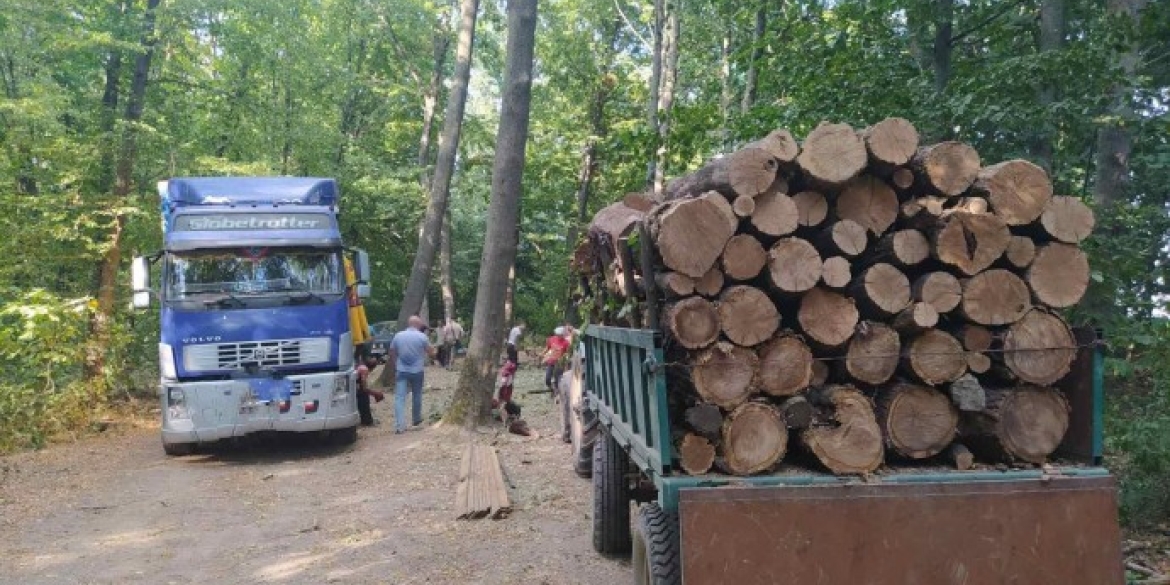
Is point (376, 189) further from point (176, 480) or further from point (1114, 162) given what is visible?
point (1114, 162)

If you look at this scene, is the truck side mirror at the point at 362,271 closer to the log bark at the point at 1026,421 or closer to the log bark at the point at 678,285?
the log bark at the point at 678,285

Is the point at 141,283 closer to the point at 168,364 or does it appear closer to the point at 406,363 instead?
the point at 168,364

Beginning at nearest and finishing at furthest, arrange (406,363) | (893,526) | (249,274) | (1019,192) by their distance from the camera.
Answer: (893,526)
(1019,192)
(249,274)
(406,363)

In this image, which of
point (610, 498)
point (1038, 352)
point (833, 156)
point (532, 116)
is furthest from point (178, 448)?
point (532, 116)

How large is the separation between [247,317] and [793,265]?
900 cm

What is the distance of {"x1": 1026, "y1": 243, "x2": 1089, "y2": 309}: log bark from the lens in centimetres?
390

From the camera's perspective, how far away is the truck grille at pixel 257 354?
10.9m

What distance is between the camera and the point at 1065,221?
3914 mm

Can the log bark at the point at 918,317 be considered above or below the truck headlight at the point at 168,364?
above

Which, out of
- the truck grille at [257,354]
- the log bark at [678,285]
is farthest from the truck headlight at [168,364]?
the log bark at [678,285]

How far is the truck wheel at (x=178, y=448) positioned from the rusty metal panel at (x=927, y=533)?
33.3 feet

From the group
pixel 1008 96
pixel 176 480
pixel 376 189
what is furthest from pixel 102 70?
pixel 1008 96

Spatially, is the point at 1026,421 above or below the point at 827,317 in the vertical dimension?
below

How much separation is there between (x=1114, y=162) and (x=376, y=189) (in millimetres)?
20786
